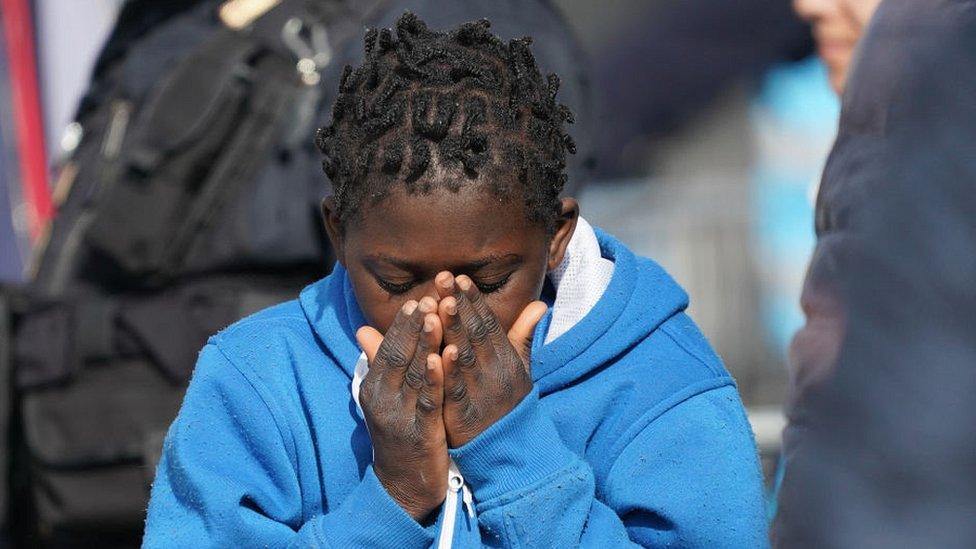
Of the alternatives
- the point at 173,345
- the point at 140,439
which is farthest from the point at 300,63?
the point at 140,439

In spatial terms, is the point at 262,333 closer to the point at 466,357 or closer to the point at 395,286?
the point at 395,286

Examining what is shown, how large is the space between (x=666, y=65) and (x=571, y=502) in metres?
3.68

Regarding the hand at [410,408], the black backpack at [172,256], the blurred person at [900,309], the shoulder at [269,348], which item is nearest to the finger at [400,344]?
the hand at [410,408]

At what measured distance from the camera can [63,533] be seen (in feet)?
11.5

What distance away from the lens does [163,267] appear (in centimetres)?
345

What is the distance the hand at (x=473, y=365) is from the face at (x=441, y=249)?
0.04 metres

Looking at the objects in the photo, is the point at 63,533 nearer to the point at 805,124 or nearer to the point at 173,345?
the point at 173,345

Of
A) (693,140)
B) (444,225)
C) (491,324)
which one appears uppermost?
(444,225)

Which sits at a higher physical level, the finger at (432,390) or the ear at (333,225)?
the ear at (333,225)

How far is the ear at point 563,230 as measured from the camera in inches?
75.5

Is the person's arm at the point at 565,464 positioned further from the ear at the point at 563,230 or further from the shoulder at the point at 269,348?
the shoulder at the point at 269,348

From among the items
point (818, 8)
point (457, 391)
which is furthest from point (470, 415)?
point (818, 8)

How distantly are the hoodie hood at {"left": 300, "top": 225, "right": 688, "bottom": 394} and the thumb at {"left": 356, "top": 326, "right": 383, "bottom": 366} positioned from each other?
0.30 feet

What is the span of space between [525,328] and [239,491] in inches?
16.4
